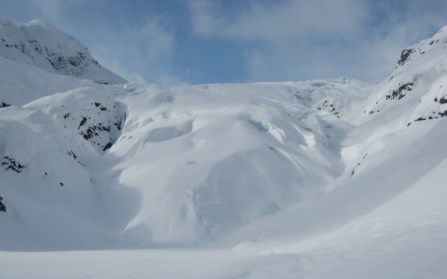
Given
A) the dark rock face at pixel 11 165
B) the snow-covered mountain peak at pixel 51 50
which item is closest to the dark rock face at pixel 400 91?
the dark rock face at pixel 11 165

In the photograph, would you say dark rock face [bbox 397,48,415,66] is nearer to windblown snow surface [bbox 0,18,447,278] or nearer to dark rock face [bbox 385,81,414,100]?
windblown snow surface [bbox 0,18,447,278]

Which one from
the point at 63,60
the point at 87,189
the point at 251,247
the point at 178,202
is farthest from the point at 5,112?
the point at 63,60

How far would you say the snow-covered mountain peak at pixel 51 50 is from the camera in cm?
14912

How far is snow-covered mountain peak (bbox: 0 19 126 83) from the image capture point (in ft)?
489

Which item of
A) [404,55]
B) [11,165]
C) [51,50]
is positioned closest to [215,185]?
[11,165]

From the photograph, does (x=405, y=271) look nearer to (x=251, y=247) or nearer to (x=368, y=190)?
(x=251, y=247)

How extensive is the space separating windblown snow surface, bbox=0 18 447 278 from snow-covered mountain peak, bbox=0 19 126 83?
76422 mm

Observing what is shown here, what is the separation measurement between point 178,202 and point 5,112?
26.8 metres

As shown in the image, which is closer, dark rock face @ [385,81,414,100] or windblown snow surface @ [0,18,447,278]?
windblown snow surface @ [0,18,447,278]

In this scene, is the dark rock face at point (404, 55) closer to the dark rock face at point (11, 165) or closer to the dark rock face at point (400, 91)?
the dark rock face at point (400, 91)

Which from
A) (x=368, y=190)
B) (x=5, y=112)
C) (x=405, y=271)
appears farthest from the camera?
(x=5, y=112)

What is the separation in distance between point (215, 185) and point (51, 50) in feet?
473

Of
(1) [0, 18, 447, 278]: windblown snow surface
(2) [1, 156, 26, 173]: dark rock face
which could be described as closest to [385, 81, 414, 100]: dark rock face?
(1) [0, 18, 447, 278]: windblown snow surface

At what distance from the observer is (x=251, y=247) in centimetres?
2023
